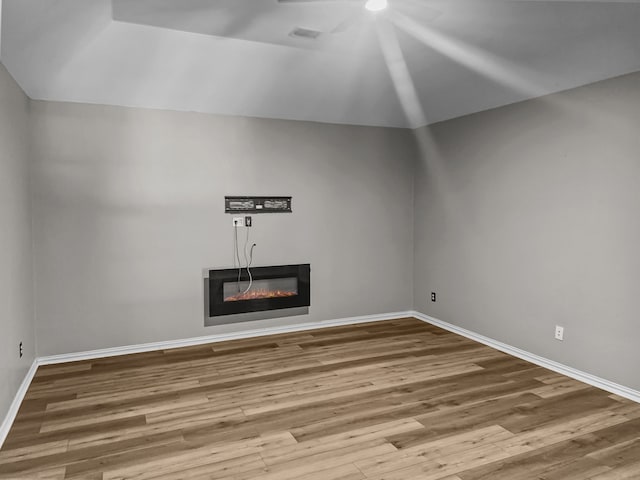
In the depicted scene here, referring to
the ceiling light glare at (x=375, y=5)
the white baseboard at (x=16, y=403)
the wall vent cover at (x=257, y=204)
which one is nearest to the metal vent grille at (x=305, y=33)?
the ceiling light glare at (x=375, y=5)

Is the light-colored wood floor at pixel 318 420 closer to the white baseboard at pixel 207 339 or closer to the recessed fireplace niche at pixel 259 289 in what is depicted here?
the white baseboard at pixel 207 339

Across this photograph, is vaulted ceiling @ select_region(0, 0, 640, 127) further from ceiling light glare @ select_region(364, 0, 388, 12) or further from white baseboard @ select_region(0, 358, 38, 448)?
white baseboard @ select_region(0, 358, 38, 448)

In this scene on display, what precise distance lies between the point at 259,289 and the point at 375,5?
3032 mm

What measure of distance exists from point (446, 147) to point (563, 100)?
1469 millimetres

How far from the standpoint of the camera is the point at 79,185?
404 centimetres

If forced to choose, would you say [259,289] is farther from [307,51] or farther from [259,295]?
[307,51]

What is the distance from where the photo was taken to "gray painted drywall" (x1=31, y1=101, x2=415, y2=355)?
13.1 feet

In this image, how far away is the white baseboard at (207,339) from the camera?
407 centimetres

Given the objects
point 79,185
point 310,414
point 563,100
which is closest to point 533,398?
point 310,414

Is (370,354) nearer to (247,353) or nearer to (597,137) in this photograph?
(247,353)

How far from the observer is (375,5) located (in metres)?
2.75

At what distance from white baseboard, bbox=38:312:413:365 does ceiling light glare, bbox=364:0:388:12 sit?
328cm

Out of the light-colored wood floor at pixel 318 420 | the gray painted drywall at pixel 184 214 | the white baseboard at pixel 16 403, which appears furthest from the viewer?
the gray painted drywall at pixel 184 214

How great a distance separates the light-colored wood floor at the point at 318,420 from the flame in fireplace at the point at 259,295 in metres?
0.61
